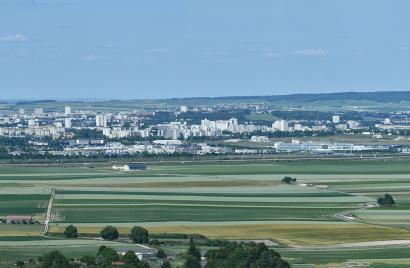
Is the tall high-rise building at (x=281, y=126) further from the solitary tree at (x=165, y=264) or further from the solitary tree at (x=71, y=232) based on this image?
the solitary tree at (x=165, y=264)

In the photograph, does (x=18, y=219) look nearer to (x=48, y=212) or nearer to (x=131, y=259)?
(x=48, y=212)

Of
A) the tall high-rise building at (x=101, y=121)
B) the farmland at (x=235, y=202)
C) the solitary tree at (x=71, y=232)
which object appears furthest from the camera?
the tall high-rise building at (x=101, y=121)

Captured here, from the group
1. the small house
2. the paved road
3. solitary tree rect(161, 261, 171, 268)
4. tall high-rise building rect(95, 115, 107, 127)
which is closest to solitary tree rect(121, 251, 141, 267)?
solitary tree rect(161, 261, 171, 268)

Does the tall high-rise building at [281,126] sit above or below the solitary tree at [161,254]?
above

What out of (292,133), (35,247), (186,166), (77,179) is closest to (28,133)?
(292,133)

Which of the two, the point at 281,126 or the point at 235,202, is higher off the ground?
the point at 281,126

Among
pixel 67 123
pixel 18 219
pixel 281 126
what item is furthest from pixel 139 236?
pixel 67 123

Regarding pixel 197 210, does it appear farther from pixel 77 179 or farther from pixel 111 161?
pixel 111 161

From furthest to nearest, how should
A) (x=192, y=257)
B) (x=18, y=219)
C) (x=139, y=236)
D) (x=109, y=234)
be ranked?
1. (x=18, y=219)
2. (x=109, y=234)
3. (x=139, y=236)
4. (x=192, y=257)

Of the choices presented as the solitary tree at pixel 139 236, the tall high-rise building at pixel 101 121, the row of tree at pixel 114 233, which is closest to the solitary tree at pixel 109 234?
the row of tree at pixel 114 233
